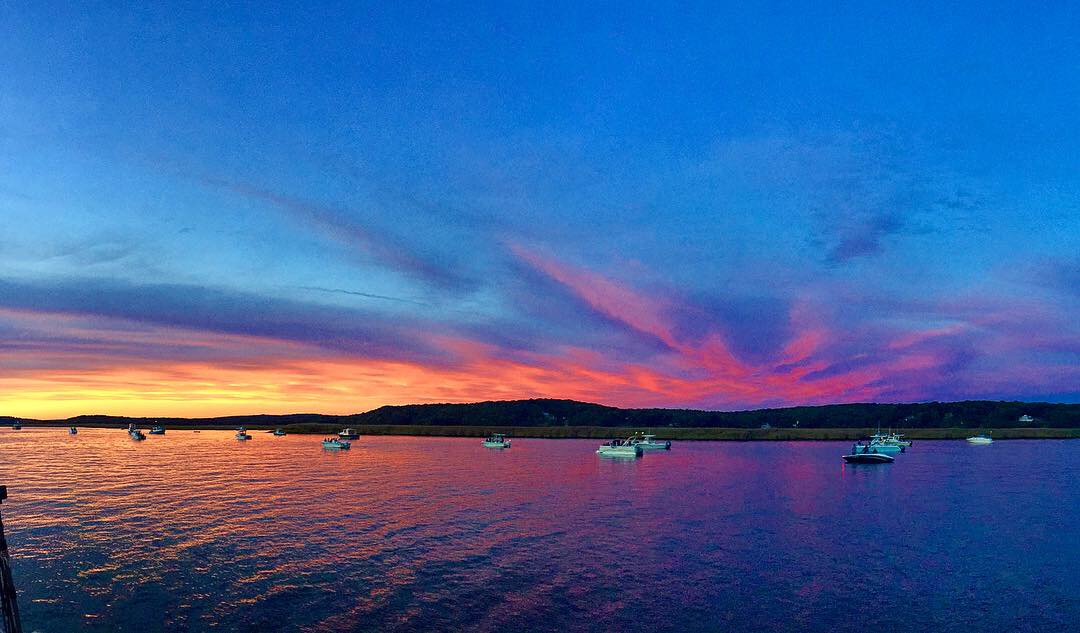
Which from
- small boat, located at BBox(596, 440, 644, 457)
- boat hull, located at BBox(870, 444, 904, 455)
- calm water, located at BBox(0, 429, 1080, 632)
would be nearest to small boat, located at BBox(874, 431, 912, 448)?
boat hull, located at BBox(870, 444, 904, 455)

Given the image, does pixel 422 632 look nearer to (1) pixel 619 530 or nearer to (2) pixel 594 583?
(2) pixel 594 583

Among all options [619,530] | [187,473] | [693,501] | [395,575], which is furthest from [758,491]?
[187,473]

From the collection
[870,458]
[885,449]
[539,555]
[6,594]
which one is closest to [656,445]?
[885,449]

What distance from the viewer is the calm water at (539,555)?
78.0 feet

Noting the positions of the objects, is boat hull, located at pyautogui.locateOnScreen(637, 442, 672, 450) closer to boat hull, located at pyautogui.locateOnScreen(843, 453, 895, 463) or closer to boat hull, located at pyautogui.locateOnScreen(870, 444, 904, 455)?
boat hull, located at pyautogui.locateOnScreen(870, 444, 904, 455)

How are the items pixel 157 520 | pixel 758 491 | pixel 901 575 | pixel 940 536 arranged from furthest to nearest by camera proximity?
pixel 758 491
pixel 157 520
pixel 940 536
pixel 901 575

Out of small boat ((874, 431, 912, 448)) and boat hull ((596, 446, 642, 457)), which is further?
small boat ((874, 431, 912, 448))

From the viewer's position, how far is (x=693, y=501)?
54969mm

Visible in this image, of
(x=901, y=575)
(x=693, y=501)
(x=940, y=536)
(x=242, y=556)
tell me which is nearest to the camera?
(x=901, y=575)

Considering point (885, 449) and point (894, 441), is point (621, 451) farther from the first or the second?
point (894, 441)

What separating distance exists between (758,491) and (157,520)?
52.1m

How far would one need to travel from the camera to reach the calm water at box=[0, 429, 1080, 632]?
78.0 ft

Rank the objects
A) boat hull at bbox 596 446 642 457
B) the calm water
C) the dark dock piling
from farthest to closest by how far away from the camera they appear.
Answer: boat hull at bbox 596 446 642 457 < the calm water < the dark dock piling

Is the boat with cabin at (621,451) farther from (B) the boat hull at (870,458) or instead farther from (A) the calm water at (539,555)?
(A) the calm water at (539,555)
